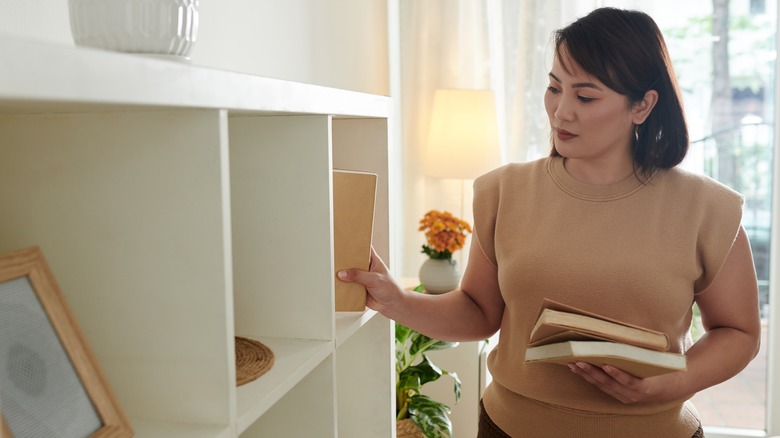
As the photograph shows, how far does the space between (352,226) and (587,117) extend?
502 millimetres

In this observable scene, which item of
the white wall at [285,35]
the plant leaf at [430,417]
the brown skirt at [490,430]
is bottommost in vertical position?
the plant leaf at [430,417]

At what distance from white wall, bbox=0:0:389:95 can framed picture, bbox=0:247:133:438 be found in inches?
15.1

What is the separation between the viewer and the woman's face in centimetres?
143

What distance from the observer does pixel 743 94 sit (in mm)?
3105

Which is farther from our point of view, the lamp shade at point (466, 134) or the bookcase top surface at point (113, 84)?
the lamp shade at point (466, 134)

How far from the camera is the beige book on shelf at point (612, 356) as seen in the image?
1157 millimetres

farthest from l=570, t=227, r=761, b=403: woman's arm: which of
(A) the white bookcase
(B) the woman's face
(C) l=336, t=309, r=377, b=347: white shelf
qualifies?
(A) the white bookcase

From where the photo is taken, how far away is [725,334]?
4.75 feet

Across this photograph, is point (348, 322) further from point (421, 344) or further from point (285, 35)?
point (421, 344)

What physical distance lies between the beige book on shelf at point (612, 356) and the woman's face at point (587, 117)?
1.37 ft

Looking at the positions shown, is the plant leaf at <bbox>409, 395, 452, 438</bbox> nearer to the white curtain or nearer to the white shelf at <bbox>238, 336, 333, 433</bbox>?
the white curtain

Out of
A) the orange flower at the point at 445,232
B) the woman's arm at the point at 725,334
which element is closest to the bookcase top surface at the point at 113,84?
the woman's arm at the point at 725,334

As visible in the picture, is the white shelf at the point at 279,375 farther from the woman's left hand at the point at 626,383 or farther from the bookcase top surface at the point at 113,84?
the woman's left hand at the point at 626,383

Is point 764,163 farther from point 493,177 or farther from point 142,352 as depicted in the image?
point 142,352
